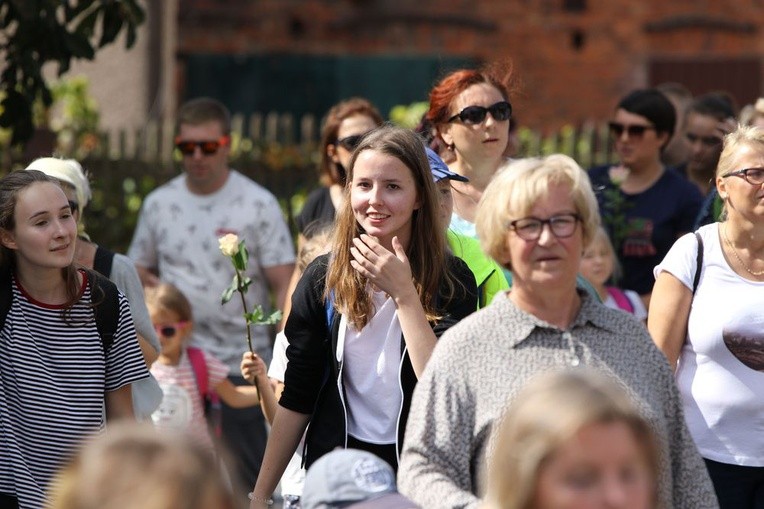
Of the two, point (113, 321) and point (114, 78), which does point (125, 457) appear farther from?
point (114, 78)

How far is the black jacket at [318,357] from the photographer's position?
176 inches

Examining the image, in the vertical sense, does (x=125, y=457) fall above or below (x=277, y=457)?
above

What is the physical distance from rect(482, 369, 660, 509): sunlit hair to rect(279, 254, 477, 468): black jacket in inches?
64.7

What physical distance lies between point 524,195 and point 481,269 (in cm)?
140

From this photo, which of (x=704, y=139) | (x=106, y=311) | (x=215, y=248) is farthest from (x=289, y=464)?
(x=704, y=139)

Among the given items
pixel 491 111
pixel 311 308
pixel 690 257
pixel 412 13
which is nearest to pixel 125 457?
pixel 311 308

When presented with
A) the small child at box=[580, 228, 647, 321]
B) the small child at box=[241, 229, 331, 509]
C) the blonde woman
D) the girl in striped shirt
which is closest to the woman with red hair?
the small child at box=[241, 229, 331, 509]

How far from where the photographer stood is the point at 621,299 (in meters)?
7.03

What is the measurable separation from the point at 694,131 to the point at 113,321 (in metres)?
4.86

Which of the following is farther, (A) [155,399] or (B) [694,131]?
(B) [694,131]

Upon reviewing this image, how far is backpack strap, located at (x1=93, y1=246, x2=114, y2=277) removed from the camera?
17.7 feet

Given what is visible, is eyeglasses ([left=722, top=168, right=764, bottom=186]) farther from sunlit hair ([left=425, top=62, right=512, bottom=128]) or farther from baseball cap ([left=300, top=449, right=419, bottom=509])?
baseball cap ([left=300, top=449, right=419, bottom=509])

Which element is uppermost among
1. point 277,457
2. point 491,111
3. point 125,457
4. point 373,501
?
point 491,111

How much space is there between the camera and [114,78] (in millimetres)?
15758
